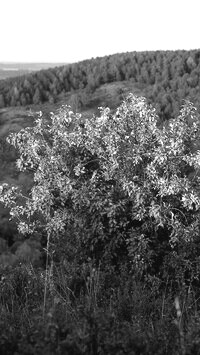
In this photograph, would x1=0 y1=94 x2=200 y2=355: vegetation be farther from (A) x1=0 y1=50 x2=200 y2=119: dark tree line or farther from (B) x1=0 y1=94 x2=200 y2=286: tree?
(A) x1=0 y1=50 x2=200 y2=119: dark tree line

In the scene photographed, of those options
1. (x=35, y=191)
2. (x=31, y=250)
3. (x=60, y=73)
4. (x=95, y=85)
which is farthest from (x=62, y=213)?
(x=60, y=73)

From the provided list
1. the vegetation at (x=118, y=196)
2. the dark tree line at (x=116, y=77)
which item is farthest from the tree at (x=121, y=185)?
the dark tree line at (x=116, y=77)

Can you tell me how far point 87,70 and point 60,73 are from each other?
709 centimetres

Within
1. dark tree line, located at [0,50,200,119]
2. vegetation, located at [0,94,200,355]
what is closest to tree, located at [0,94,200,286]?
vegetation, located at [0,94,200,355]

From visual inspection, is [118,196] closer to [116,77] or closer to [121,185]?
[121,185]

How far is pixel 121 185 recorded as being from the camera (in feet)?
31.1

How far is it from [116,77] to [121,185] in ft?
312

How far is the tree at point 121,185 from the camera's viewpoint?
29.8 ft

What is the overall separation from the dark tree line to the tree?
72.0 meters

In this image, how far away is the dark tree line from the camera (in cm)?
8816

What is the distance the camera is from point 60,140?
10.1 meters

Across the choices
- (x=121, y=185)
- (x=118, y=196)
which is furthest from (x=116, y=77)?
(x=118, y=196)

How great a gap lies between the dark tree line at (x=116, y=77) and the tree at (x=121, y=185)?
72.0 m

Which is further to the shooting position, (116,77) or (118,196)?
(116,77)
